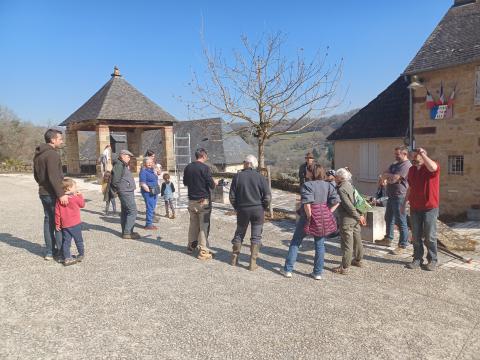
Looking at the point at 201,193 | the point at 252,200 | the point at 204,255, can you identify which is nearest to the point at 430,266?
the point at 252,200

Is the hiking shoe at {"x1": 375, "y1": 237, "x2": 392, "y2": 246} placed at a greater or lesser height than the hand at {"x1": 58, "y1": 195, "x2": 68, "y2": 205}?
lesser

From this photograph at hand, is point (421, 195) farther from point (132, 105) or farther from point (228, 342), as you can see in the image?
point (132, 105)

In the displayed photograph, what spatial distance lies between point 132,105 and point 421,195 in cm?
1957

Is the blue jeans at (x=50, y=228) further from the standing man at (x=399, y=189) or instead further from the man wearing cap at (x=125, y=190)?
the standing man at (x=399, y=189)

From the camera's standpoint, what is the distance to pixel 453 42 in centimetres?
1071

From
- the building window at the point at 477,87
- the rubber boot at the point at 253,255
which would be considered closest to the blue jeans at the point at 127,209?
the rubber boot at the point at 253,255

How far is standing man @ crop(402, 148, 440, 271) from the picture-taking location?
504 centimetres

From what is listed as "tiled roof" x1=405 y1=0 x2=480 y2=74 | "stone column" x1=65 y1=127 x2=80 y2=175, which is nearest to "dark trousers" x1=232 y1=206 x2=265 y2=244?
"tiled roof" x1=405 y1=0 x2=480 y2=74

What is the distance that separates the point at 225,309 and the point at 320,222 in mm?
1701

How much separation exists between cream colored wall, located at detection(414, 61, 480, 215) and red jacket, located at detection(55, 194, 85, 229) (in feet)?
A: 32.1

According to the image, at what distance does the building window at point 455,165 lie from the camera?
1018 cm

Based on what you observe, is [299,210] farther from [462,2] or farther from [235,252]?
[462,2]

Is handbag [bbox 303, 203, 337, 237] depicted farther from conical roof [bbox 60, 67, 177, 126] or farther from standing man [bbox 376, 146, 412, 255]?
conical roof [bbox 60, 67, 177, 126]

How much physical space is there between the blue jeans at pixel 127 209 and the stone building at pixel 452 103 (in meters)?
8.32
